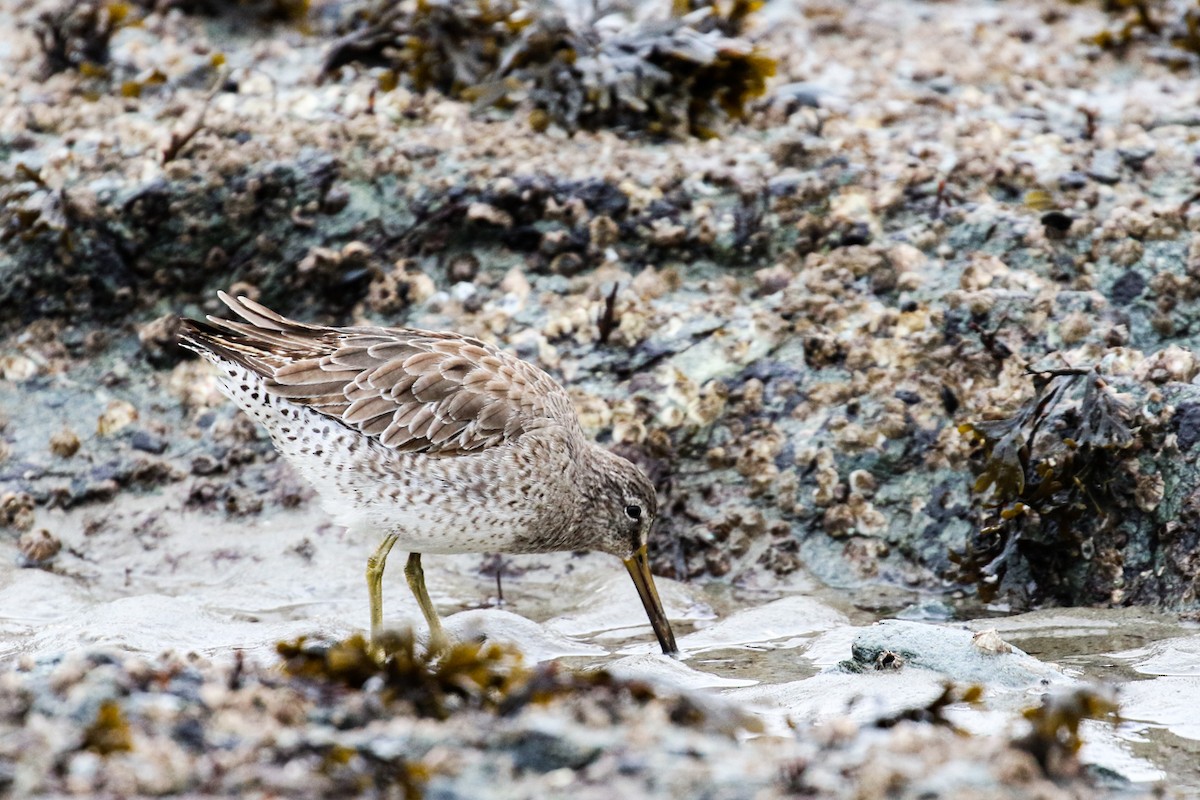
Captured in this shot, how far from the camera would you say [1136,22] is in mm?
9609

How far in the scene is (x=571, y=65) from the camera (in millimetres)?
8297

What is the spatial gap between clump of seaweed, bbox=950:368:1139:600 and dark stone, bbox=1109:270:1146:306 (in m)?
0.80

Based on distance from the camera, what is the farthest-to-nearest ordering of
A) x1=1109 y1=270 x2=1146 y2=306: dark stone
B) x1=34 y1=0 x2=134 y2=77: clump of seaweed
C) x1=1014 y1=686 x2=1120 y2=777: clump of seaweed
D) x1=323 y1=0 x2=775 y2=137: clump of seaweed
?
1. x1=34 y1=0 x2=134 y2=77: clump of seaweed
2. x1=323 y1=0 x2=775 y2=137: clump of seaweed
3. x1=1109 y1=270 x2=1146 y2=306: dark stone
4. x1=1014 y1=686 x2=1120 y2=777: clump of seaweed

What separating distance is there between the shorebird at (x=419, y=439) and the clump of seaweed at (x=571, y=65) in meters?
2.65

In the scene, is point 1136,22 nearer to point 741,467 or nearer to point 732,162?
point 732,162

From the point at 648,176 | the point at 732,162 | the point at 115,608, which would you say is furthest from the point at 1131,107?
the point at 115,608

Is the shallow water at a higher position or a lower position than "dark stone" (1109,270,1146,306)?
lower

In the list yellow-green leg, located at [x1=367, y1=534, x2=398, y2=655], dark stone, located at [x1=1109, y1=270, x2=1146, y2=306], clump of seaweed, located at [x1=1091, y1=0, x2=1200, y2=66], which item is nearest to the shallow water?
yellow-green leg, located at [x1=367, y1=534, x2=398, y2=655]

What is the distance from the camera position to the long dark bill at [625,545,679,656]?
18.6ft

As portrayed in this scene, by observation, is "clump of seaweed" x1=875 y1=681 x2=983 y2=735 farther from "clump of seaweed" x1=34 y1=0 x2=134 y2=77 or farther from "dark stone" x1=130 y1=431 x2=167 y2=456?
"clump of seaweed" x1=34 y1=0 x2=134 y2=77

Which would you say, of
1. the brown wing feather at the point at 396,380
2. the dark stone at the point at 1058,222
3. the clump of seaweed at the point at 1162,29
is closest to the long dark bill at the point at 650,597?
the brown wing feather at the point at 396,380

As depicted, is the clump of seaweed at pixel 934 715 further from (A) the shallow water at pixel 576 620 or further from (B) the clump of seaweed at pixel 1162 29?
(B) the clump of seaweed at pixel 1162 29

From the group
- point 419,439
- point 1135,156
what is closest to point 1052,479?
point 1135,156

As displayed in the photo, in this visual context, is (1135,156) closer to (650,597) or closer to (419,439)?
(650,597)
